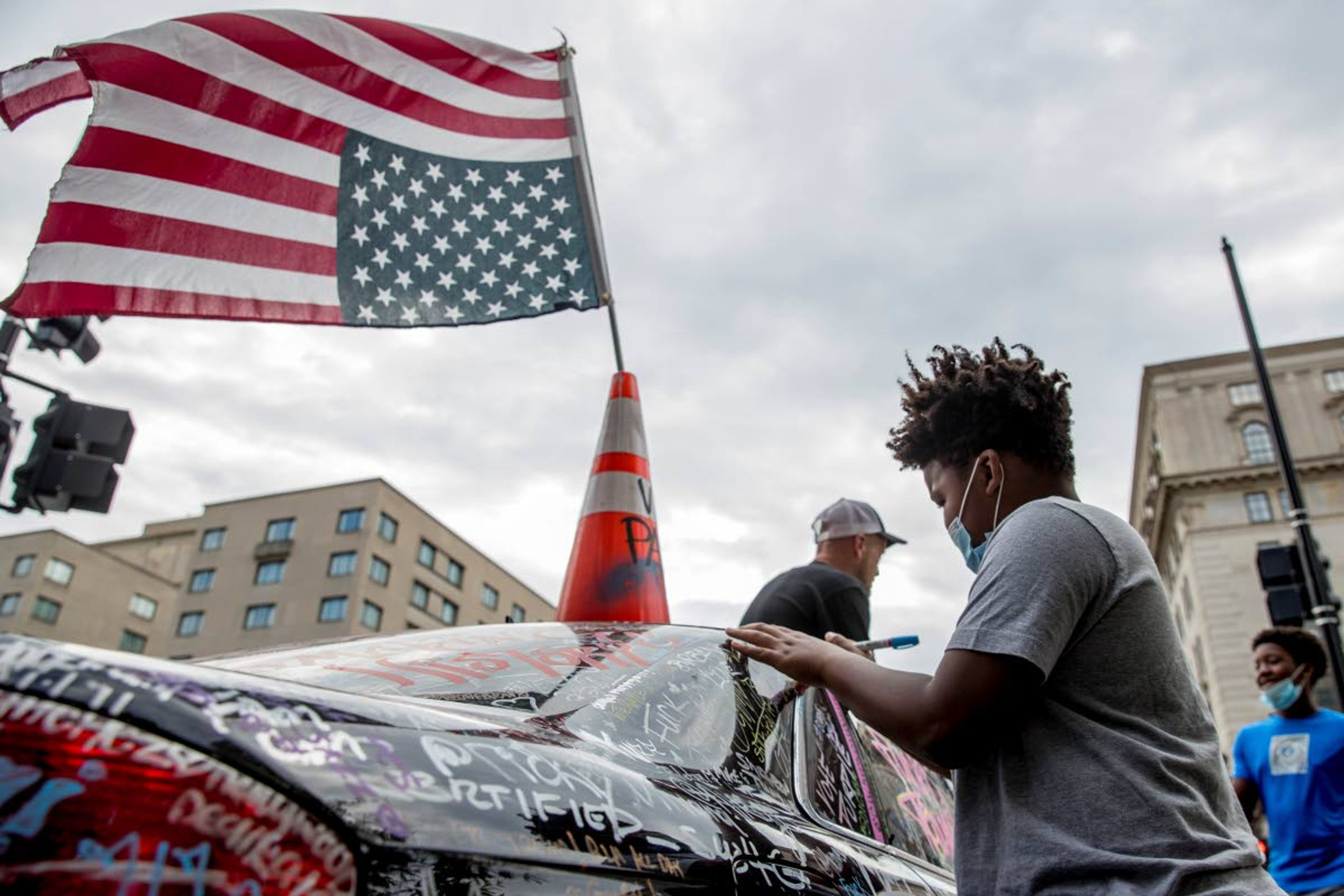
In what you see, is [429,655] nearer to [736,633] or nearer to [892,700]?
[736,633]

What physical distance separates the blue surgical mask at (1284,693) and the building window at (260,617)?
47.7 meters

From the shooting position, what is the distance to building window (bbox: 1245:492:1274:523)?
133ft

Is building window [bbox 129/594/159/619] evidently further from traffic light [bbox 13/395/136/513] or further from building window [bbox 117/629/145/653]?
traffic light [bbox 13/395/136/513]

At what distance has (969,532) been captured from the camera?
170 cm

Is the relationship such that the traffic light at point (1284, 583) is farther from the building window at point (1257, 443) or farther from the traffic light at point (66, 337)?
the building window at point (1257, 443)

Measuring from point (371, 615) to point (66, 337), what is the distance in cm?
4072

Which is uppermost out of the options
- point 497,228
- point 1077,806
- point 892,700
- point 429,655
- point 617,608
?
point 497,228

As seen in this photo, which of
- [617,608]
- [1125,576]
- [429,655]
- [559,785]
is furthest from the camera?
[617,608]

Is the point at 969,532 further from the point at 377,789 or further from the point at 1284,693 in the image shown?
the point at 1284,693

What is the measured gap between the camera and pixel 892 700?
4.55 feet

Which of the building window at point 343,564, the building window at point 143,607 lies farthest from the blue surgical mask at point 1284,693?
the building window at point 143,607

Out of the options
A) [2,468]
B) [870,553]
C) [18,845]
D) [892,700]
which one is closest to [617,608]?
[870,553]

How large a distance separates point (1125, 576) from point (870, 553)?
2.53 m

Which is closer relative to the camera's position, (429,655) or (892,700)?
(892,700)
